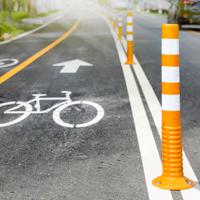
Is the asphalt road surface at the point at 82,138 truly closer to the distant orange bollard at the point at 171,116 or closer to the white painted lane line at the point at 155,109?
the white painted lane line at the point at 155,109

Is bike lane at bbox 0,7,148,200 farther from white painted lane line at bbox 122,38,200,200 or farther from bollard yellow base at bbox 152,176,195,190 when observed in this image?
white painted lane line at bbox 122,38,200,200

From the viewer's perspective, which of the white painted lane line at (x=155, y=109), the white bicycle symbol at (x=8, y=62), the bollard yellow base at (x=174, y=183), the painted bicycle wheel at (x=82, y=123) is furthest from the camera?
the white bicycle symbol at (x=8, y=62)

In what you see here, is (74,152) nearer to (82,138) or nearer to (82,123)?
(82,138)

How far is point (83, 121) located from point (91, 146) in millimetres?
1151

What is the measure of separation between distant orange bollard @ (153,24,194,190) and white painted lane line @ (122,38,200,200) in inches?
4.5

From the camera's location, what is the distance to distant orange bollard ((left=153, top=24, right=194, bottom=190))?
4.38 metres

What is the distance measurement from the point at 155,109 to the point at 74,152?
2.13 metres

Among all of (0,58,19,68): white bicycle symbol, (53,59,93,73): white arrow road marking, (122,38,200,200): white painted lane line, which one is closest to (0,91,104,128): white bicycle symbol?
(122,38,200,200): white painted lane line

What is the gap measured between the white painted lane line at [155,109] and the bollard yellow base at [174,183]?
0.18 feet

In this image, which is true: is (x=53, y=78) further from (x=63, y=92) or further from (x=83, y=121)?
(x=83, y=121)

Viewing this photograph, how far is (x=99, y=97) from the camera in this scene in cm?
833

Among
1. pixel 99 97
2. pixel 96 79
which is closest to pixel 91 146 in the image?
pixel 99 97

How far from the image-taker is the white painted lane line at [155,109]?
13.8 feet

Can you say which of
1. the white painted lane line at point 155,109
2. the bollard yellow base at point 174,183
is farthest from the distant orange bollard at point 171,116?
the white painted lane line at point 155,109
